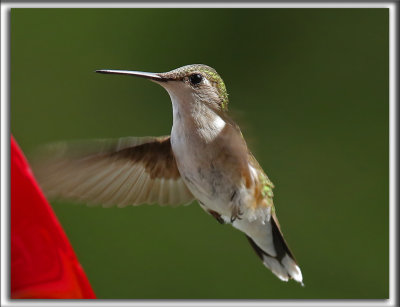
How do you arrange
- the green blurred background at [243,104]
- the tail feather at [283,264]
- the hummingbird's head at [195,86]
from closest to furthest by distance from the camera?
1. the hummingbird's head at [195,86]
2. the tail feather at [283,264]
3. the green blurred background at [243,104]

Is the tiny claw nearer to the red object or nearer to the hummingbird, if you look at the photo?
the hummingbird

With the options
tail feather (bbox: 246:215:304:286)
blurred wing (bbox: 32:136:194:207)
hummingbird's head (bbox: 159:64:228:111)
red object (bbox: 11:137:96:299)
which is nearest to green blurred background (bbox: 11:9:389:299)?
tail feather (bbox: 246:215:304:286)

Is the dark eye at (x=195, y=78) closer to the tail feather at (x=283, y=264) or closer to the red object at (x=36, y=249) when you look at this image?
the red object at (x=36, y=249)

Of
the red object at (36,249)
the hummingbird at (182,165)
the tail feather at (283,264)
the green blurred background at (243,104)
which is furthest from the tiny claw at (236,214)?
the green blurred background at (243,104)

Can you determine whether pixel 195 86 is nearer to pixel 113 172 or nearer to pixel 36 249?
pixel 113 172

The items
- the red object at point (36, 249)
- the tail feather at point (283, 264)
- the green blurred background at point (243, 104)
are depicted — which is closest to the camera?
the red object at point (36, 249)

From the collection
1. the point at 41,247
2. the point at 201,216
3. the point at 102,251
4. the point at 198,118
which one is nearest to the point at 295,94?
the point at 201,216

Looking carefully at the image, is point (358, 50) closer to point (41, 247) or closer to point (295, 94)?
point (295, 94)
